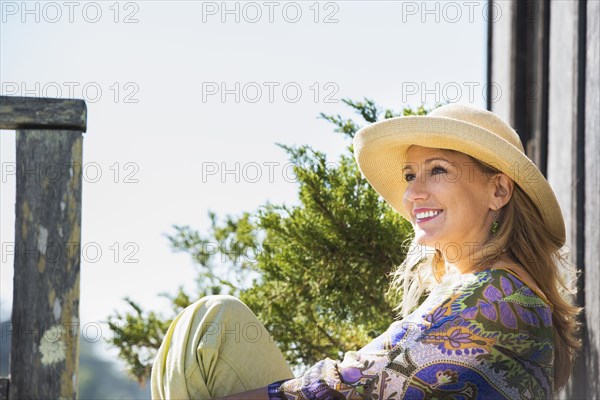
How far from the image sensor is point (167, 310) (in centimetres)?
586

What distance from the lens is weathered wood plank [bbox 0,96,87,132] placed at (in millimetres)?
2703

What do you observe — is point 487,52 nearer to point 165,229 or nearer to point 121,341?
point 165,229

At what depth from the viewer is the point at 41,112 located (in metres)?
2.71

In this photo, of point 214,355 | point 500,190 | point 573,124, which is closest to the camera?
point 214,355

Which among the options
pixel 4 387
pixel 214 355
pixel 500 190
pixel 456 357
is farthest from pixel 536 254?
pixel 4 387

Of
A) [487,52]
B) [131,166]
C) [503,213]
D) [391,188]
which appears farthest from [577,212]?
[487,52]

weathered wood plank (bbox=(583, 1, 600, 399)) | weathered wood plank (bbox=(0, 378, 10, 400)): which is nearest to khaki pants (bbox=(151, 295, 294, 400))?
weathered wood plank (bbox=(0, 378, 10, 400))

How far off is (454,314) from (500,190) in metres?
0.55

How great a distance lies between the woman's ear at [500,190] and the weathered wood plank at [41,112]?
122cm

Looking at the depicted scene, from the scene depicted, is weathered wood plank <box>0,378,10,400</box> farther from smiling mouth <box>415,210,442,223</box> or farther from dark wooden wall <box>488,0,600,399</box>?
dark wooden wall <box>488,0,600,399</box>

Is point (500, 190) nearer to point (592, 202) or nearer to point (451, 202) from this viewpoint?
point (451, 202)

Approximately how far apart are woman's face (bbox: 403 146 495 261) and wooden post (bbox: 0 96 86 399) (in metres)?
1.00

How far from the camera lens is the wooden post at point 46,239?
268 cm

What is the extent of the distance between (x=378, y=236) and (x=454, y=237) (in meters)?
1.68
